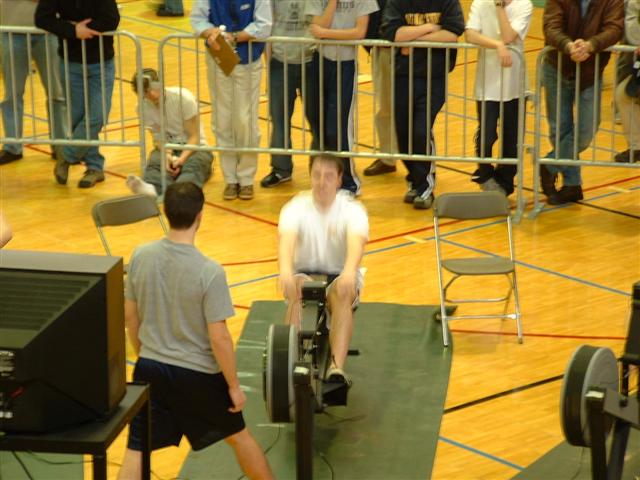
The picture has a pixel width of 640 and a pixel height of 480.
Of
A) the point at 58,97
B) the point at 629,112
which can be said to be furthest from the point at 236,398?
the point at 58,97

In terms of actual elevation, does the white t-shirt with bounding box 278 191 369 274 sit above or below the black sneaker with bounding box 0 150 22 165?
above

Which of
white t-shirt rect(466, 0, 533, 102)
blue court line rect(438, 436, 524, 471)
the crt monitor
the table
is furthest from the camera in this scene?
white t-shirt rect(466, 0, 533, 102)

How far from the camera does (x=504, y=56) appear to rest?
9578 millimetres

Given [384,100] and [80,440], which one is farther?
[384,100]

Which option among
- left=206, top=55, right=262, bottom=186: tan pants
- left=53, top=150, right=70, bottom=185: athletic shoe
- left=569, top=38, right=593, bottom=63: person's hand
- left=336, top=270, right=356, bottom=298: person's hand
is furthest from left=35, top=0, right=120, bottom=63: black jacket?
left=336, top=270, right=356, bottom=298: person's hand

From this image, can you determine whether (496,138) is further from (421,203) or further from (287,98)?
(287,98)

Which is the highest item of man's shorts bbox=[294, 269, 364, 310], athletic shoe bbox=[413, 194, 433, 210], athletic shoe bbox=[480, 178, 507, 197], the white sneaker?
the white sneaker

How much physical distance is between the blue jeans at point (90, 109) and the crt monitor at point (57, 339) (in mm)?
6905

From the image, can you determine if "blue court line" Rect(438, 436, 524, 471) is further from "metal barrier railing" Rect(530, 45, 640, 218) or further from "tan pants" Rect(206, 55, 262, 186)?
"tan pants" Rect(206, 55, 262, 186)

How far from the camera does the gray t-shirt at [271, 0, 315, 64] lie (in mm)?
10133

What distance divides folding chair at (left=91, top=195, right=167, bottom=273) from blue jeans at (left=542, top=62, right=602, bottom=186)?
146 inches

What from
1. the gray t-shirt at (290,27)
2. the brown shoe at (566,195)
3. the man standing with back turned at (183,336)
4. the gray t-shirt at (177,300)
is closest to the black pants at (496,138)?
the brown shoe at (566,195)

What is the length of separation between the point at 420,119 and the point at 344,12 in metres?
1.05

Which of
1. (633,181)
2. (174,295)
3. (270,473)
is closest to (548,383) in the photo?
(270,473)
